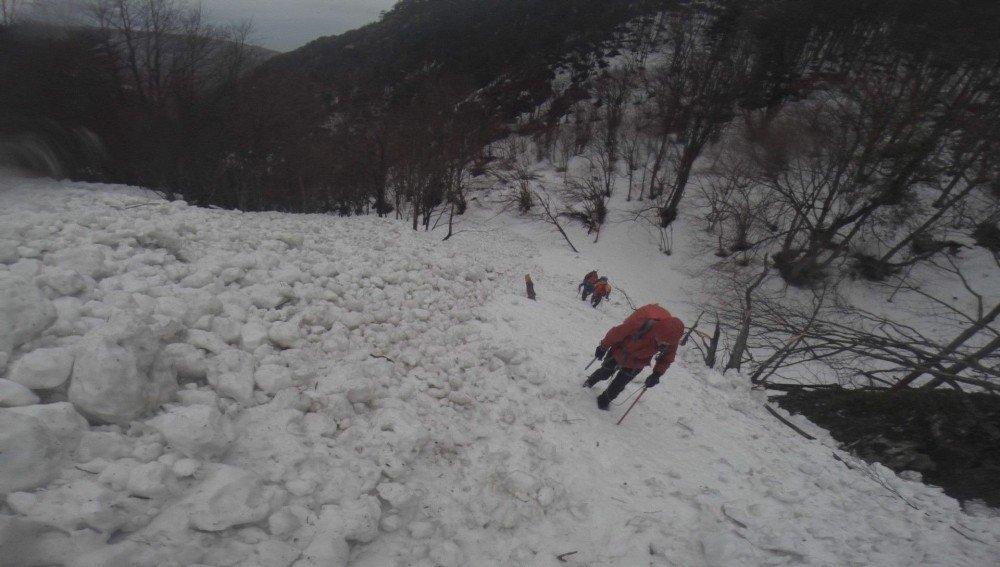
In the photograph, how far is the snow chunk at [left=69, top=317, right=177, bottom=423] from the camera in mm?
2275

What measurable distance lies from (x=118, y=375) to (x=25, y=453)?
0.57m

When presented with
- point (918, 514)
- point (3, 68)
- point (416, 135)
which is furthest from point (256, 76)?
point (918, 514)

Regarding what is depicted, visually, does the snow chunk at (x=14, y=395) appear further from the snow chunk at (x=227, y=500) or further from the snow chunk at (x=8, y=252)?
the snow chunk at (x=8, y=252)

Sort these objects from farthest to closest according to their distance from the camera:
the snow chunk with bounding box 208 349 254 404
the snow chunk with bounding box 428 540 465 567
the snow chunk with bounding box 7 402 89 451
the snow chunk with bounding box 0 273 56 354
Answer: the snow chunk with bounding box 208 349 254 404, the snow chunk with bounding box 428 540 465 567, the snow chunk with bounding box 0 273 56 354, the snow chunk with bounding box 7 402 89 451

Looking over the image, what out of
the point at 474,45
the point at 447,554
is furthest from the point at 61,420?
the point at 474,45

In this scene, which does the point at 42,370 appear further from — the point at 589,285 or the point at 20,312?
the point at 589,285

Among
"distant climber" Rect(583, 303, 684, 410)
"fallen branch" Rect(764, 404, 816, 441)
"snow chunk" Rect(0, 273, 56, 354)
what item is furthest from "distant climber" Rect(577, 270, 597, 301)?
"snow chunk" Rect(0, 273, 56, 354)

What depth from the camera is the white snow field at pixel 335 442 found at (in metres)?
2.07

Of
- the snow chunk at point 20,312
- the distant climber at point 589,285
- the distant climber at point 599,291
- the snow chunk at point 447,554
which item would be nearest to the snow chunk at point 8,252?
the snow chunk at point 20,312

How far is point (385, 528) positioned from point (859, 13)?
136 feet

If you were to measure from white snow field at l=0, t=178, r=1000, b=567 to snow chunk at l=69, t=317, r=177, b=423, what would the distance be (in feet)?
0.04

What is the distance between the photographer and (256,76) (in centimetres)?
1961

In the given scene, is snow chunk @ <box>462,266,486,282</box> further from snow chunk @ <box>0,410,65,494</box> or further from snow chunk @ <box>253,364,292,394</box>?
snow chunk @ <box>0,410,65,494</box>

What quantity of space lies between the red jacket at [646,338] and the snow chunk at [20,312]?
16.2 feet
